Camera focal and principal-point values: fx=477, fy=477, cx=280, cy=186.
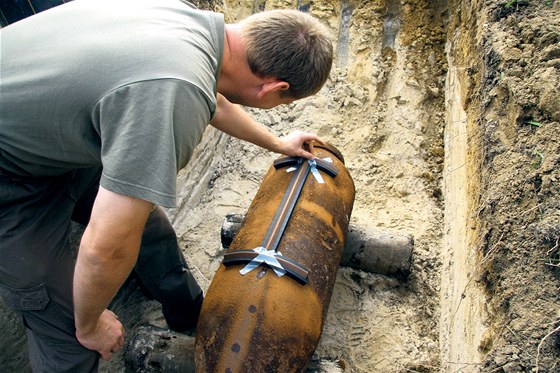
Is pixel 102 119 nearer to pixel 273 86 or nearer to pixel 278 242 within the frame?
pixel 273 86

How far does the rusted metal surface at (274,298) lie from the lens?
2268mm

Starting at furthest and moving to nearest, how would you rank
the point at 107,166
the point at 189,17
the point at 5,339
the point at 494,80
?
the point at 494,80
the point at 5,339
the point at 189,17
the point at 107,166

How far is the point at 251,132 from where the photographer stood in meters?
2.93

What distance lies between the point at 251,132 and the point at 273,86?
2.62 ft

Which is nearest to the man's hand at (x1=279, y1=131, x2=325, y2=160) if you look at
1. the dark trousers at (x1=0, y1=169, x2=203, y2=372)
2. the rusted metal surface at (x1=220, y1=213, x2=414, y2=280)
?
the rusted metal surface at (x1=220, y1=213, x2=414, y2=280)

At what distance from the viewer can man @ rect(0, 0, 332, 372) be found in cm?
170

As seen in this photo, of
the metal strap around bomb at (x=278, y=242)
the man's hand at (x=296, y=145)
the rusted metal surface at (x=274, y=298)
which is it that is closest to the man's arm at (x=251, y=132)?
the man's hand at (x=296, y=145)

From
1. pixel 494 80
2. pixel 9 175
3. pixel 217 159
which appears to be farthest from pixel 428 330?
pixel 9 175

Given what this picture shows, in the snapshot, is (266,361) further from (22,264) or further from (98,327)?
(22,264)

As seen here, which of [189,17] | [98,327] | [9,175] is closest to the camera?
[189,17]

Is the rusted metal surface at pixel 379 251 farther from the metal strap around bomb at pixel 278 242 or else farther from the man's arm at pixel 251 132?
the man's arm at pixel 251 132

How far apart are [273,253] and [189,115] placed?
41.3 inches

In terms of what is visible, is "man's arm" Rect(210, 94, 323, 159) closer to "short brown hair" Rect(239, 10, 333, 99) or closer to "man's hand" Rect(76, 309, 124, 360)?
"short brown hair" Rect(239, 10, 333, 99)

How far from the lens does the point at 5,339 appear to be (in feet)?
9.65
